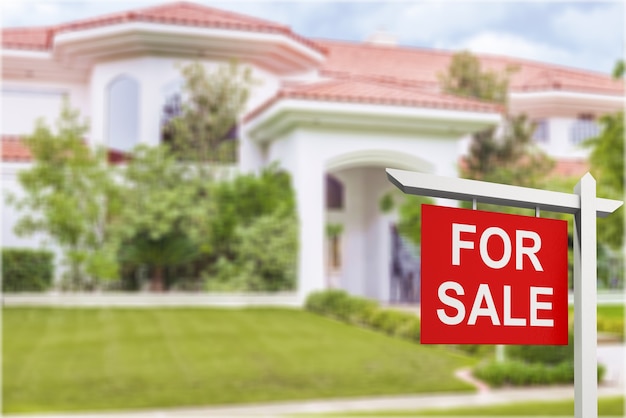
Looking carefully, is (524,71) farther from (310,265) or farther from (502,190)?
(502,190)

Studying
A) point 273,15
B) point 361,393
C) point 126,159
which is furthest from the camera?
point 273,15

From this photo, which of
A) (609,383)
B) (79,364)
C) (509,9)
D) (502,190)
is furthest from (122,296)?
(509,9)

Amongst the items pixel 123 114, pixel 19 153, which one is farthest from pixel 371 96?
pixel 19 153

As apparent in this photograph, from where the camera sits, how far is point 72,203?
15.1 metres

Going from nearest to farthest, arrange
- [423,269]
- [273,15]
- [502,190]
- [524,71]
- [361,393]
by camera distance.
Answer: [423,269] → [502,190] → [361,393] → [273,15] → [524,71]

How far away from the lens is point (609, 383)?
34.7ft

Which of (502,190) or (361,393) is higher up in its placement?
(502,190)

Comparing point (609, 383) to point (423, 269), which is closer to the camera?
point (423, 269)

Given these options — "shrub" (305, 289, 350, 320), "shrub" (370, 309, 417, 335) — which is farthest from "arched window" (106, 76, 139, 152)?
"shrub" (370, 309, 417, 335)

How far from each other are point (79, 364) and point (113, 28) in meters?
8.69

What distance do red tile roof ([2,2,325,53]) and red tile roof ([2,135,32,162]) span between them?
246 centimetres

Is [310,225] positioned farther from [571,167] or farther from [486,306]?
[486,306]

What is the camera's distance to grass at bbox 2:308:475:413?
31.0 ft

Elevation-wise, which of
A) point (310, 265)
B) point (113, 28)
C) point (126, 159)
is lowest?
point (310, 265)
